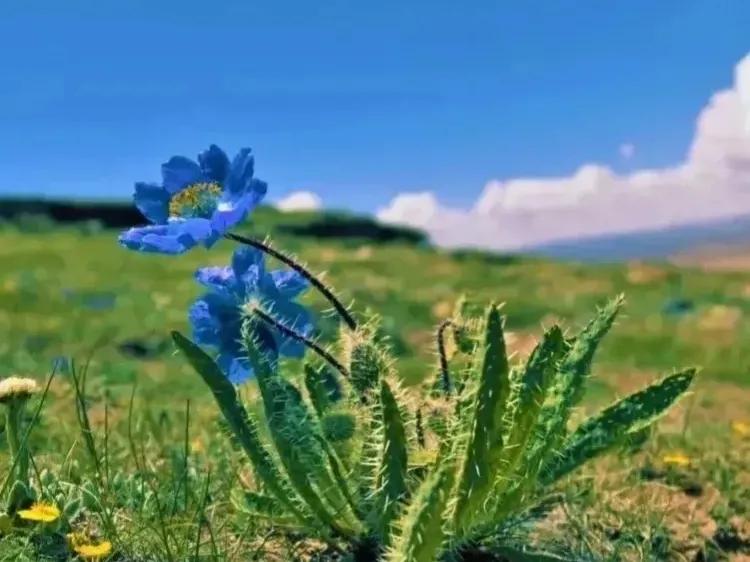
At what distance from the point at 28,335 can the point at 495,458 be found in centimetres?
755

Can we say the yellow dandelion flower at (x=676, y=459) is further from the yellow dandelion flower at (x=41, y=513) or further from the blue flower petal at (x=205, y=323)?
the yellow dandelion flower at (x=41, y=513)

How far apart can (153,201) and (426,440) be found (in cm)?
67

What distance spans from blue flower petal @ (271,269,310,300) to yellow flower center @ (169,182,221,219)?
258 mm

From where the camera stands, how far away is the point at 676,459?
328 cm

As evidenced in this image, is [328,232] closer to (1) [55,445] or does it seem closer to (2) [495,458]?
(1) [55,445]

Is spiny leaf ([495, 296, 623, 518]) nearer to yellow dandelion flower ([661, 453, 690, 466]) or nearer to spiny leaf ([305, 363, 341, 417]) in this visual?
spiny leaf ([305, 363, 341, 417])

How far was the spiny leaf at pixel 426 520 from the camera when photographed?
6.10 ft

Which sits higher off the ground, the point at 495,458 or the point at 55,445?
the point at 495,458

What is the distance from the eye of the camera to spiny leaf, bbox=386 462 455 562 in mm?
1858

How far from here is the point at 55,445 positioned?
11.0 feet

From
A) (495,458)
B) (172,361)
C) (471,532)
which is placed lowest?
(172,361)

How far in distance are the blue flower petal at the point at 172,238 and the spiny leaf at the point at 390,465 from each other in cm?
40

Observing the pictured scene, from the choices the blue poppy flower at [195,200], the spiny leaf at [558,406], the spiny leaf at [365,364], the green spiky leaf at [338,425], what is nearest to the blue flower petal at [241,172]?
the blue poppy flower at [195,200]

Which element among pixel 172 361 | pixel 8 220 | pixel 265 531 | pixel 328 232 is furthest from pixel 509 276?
pixel 265 531
